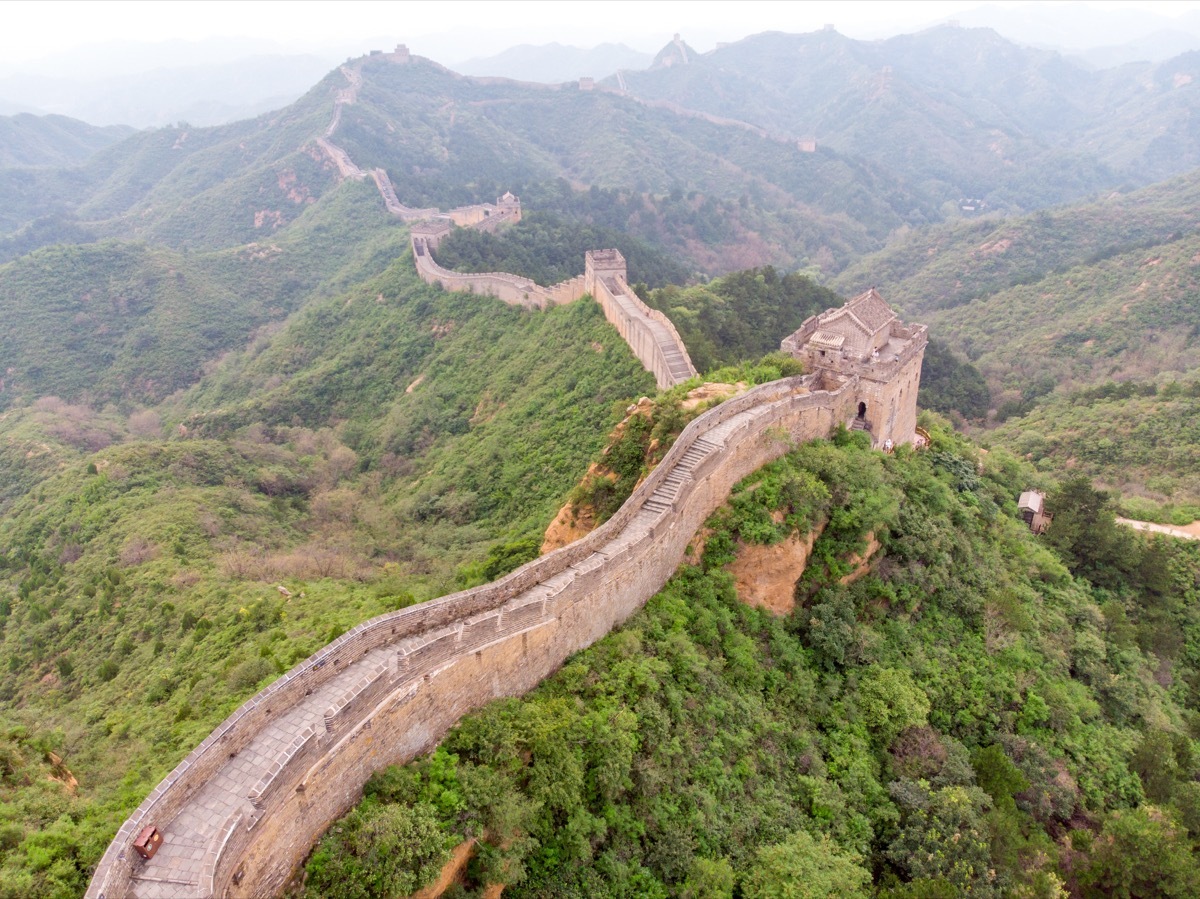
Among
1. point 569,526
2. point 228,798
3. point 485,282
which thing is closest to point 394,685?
point 228,798

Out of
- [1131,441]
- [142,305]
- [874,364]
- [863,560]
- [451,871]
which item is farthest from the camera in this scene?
[142,305]

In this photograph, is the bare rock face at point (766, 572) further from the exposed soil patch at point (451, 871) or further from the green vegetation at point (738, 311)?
the green vegetation at point (738, 311)

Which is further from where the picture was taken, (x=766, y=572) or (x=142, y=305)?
(x=142, y=305)

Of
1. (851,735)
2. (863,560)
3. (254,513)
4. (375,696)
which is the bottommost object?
(851,735)

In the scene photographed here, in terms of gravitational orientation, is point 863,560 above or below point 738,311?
above

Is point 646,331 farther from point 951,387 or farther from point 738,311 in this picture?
point 951,387

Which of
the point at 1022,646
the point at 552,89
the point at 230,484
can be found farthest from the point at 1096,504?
the point at 552,89
